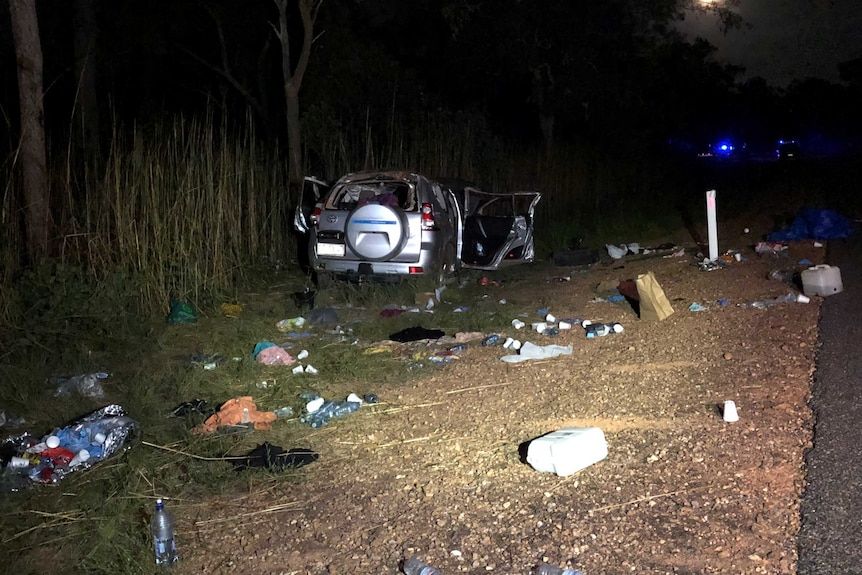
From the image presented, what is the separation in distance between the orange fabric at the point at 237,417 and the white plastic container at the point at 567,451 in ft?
7.38

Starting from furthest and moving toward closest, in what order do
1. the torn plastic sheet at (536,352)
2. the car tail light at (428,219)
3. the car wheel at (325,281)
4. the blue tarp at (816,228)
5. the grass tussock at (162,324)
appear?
the blue tarp at (816,228) → the car wheel at (325,281) → the car tail light at (428,219) → the torn plastic sheet at (536,352) → the grass tussock at (162,324)

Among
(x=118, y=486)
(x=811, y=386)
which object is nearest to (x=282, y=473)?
(x=118, y=486)

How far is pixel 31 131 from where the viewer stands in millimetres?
8875

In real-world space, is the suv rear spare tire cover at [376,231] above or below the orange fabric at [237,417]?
above

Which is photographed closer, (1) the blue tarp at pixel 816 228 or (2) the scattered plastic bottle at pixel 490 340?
(2) the scattered plastic bottle at pixel 490 340

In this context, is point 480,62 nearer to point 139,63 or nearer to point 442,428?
point 139,63

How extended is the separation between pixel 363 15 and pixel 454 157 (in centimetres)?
921

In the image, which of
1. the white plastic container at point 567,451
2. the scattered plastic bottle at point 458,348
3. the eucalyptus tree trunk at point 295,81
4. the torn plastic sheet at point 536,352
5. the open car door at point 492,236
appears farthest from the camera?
the eucalyptus tree trunk at point 295,81

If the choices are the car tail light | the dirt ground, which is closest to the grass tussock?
the dirt ground

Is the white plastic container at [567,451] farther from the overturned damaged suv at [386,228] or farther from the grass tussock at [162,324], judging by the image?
the overturned damaged suv at [386,228]

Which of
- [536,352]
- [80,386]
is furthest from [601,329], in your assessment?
[80,386]

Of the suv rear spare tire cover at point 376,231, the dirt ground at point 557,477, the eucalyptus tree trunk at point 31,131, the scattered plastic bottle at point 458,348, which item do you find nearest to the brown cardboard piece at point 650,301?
the dirt ground at point 557,477

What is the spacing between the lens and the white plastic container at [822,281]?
954 cm

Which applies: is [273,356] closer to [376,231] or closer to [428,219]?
[376,231]
